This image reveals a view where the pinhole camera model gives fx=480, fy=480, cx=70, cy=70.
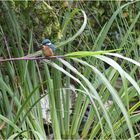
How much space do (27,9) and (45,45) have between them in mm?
484

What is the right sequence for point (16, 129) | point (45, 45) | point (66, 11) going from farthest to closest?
point (66, 11), point (16, 129), point (45, 45)

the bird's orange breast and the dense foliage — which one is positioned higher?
the bird's orange breast

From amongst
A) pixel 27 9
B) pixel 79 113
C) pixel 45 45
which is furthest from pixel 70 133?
pixel 45 45

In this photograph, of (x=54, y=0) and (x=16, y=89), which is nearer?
(x=16, y=89)

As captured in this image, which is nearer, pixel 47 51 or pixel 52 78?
pixel 47 51

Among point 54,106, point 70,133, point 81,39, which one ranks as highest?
point 81,39

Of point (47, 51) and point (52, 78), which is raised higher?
point (47, 51)

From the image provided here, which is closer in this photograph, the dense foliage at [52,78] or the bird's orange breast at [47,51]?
the bird's orange breast at [47,51]

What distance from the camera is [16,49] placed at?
1716mm

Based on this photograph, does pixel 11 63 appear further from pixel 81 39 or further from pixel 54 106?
pixel 81 39

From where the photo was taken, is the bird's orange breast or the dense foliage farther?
the dense foliage

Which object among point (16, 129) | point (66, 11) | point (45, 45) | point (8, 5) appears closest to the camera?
point (45, 45)

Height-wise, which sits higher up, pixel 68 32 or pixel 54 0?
pixel 54 0

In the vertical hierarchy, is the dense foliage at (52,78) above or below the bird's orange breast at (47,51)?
below
